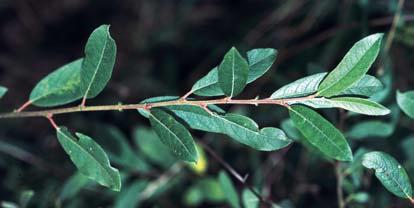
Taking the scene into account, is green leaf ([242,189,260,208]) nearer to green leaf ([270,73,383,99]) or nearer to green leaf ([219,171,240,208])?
green leaf ([219,171,240,208])

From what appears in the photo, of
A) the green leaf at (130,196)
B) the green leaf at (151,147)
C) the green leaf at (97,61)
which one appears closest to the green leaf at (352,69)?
the green leaf at (97,61)

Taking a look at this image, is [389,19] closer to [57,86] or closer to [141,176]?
[141,176]

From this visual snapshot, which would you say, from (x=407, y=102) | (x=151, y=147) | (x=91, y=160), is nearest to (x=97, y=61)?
(x=91, y=160)

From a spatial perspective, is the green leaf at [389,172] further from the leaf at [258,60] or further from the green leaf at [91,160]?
the green leaf at [91,160]

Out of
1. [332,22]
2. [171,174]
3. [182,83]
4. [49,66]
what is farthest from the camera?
[49,66]

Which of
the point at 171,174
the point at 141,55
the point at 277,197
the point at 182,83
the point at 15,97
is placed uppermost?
the point at 15,97

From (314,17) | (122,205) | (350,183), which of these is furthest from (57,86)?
(314,17)

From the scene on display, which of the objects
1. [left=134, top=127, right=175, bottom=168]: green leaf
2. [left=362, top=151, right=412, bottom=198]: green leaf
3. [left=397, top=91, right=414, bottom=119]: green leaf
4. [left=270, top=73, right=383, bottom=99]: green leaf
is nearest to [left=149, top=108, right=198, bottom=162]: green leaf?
[left=270, top=73, right=383, bottom=99]: green leaf
